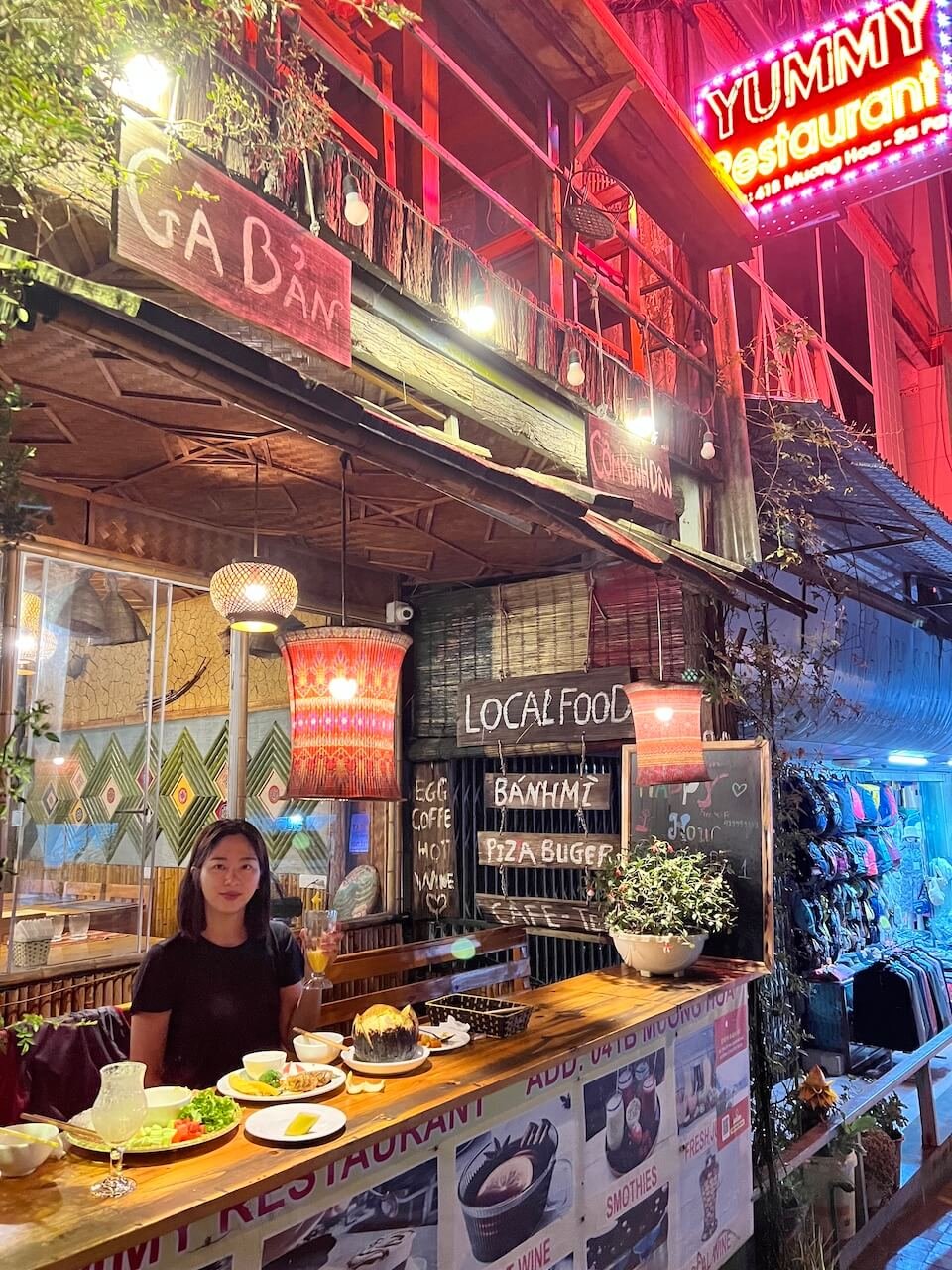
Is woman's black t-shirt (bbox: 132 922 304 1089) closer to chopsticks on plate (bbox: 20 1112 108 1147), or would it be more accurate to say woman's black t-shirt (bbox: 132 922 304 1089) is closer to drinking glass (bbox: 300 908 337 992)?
drinking glass (bbox: 300 908 337 992)

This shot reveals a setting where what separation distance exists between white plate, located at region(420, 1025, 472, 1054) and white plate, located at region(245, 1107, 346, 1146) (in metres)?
0.70

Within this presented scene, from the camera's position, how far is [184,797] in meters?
8.44

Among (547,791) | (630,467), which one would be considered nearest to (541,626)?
(547,791)

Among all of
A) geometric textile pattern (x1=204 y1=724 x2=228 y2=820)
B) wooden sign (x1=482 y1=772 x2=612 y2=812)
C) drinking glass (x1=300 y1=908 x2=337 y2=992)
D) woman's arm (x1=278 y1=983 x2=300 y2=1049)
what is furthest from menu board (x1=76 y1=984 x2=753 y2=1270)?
geometric textile pattern (x1=204 y1=724 x2=228 y2=820)

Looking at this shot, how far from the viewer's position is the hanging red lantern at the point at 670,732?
181 inches

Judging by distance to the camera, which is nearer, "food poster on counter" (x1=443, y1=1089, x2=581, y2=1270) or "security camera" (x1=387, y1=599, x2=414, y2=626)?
"food poster on counter" (x1=443, y1=1089, x2=581, y2=1270)

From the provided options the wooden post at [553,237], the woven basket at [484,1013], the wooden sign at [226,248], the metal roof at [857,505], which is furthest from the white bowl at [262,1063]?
the metal roof at [857,505]

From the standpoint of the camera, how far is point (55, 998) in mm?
4930

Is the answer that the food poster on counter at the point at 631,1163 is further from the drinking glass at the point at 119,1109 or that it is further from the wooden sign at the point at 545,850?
the drinking glass at the point at 119,1109

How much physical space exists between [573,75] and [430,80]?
119cm

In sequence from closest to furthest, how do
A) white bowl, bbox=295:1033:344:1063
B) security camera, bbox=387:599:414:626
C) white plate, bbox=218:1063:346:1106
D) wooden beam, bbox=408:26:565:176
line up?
white plate, bbox=218:1063:346:1106, white bowl, bbox=295:1033:344:1063, wooden beam, bbox=408:26:565:176, security camera, bbox=387:599:414:626

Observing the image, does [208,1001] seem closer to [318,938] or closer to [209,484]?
[318,938]

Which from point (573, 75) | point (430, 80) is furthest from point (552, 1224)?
point (573, 75)

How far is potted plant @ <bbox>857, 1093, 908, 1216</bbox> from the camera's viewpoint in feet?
17.7
